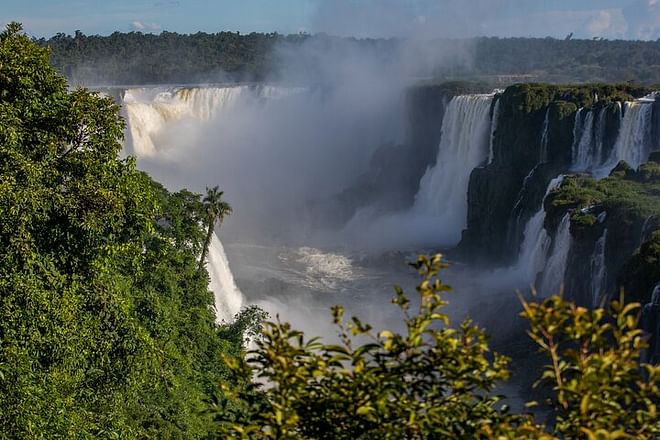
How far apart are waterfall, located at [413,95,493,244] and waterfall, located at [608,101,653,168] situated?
447 inches

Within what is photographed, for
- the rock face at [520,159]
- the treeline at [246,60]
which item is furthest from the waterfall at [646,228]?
the treeline at [246,60]

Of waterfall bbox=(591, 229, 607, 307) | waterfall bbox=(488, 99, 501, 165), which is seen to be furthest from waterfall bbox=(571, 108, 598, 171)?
waterfall bbox=(591, 229, 607, 307)

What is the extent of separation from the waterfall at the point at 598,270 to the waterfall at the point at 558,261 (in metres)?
1.71

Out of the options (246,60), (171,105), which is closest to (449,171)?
(171,105)

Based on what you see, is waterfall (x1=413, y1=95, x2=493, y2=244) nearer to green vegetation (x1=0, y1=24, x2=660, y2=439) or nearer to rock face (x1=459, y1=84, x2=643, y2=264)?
rock face (x1=459, y1=84, x2=643, y2=264)

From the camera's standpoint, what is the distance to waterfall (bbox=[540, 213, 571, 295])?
3078 cm

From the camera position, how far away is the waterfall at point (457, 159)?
158 feet

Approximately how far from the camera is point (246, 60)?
120 m

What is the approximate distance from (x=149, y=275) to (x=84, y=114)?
7233mm

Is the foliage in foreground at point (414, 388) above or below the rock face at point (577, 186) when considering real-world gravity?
below

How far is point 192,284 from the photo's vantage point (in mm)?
21219

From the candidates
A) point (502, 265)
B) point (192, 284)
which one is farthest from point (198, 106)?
point (192, 284)

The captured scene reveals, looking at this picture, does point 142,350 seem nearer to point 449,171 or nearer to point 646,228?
point 646,228

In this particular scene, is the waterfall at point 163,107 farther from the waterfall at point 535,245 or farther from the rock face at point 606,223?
the rock face at point 606,223
